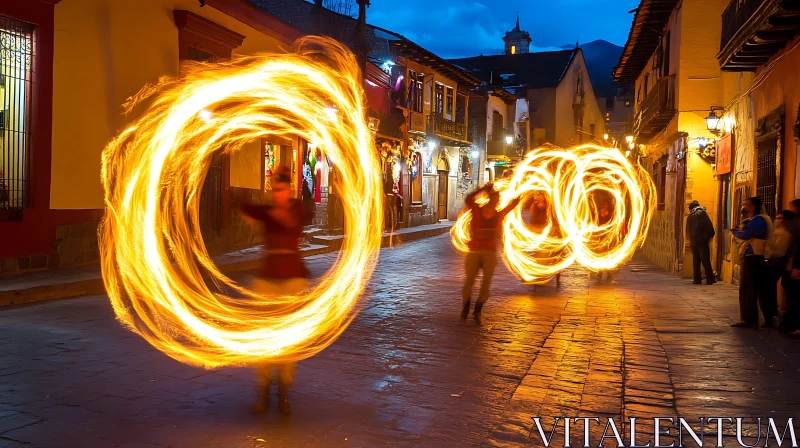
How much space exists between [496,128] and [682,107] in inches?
1180

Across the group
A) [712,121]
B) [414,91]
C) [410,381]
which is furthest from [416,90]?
[410,381]

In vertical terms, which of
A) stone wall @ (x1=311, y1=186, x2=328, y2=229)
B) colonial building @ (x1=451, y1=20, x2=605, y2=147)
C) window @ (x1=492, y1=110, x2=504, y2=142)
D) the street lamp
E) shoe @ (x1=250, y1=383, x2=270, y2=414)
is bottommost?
shoe @ (x1=250, y1=383, x2=270, y2=414)

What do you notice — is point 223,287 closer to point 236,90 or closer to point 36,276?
point 36,276

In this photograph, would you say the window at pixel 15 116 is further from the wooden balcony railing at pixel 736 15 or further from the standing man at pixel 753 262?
the wooden balcony railing at pixel 736 15

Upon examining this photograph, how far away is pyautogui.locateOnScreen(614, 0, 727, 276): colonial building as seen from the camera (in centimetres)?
1659

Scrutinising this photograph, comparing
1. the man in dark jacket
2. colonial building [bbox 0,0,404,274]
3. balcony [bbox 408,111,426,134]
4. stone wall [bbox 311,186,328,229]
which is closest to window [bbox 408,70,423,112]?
balcony [bbox 408,111,426,134]

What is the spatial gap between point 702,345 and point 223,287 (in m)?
8.01

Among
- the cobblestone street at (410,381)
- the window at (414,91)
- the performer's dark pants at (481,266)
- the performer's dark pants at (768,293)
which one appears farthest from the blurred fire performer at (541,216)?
the window at (414,91)

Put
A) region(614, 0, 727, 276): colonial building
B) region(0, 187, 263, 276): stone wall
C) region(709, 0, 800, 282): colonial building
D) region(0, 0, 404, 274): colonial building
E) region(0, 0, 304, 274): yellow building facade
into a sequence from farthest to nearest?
region(614, 0, 727, 276): colonial building < region(0, 0, 304, 274): yellow building facade < region(0, 0, 404, 274): colonial building < region(0, 187, 263, 276): stone wall < region(709, 0, 800, 282): colonial building

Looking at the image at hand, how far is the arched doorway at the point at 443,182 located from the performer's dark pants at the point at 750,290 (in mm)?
29304

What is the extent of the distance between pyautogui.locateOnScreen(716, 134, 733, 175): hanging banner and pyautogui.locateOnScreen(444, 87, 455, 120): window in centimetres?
2326

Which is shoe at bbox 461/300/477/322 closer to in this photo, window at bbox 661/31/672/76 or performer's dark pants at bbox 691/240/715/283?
performer's dark pants at bbox 691/240/715/283

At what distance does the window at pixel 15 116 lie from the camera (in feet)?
39.9

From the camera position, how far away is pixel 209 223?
17734 millimetres
